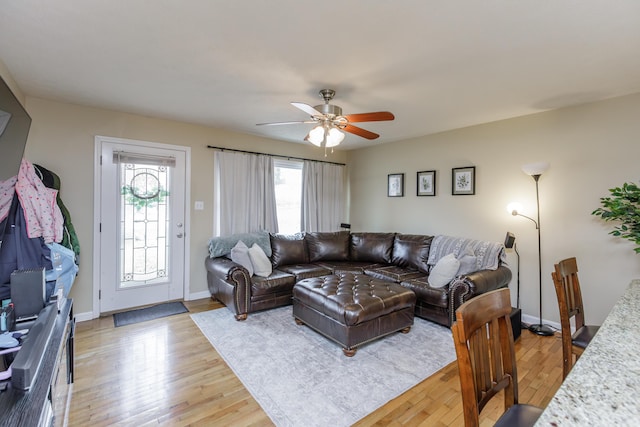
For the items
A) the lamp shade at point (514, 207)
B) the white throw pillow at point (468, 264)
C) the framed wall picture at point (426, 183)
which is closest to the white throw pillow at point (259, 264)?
the white throw pillow at point (468, 264)

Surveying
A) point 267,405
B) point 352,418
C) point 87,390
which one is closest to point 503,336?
point 352,418

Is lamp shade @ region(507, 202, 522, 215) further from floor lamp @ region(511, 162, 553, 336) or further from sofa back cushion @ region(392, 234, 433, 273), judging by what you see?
sofa back cushion @ region(392, 234, 433, 273)

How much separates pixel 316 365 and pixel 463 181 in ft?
10.1

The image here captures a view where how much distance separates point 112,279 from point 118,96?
6.87ft

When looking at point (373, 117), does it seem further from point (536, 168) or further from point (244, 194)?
point (244, 194)

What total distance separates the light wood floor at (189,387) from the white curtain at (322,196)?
277 cm

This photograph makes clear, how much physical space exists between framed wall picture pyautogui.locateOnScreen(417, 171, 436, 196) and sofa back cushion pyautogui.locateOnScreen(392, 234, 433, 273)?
2.19 feet

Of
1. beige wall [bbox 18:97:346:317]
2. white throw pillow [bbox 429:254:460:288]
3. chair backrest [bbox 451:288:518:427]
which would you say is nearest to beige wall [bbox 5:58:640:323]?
beige wall [bbox 18:97:346:317]

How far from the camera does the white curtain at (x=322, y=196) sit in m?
5.15

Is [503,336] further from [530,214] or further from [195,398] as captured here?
[530,214]

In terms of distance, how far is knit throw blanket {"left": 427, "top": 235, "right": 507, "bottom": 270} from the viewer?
3.40 meters

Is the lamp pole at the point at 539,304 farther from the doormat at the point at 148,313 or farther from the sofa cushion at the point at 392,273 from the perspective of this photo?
the doormat at the point at 148,313

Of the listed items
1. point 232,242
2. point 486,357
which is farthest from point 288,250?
point 486,357

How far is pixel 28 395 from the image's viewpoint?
105 centimetres
